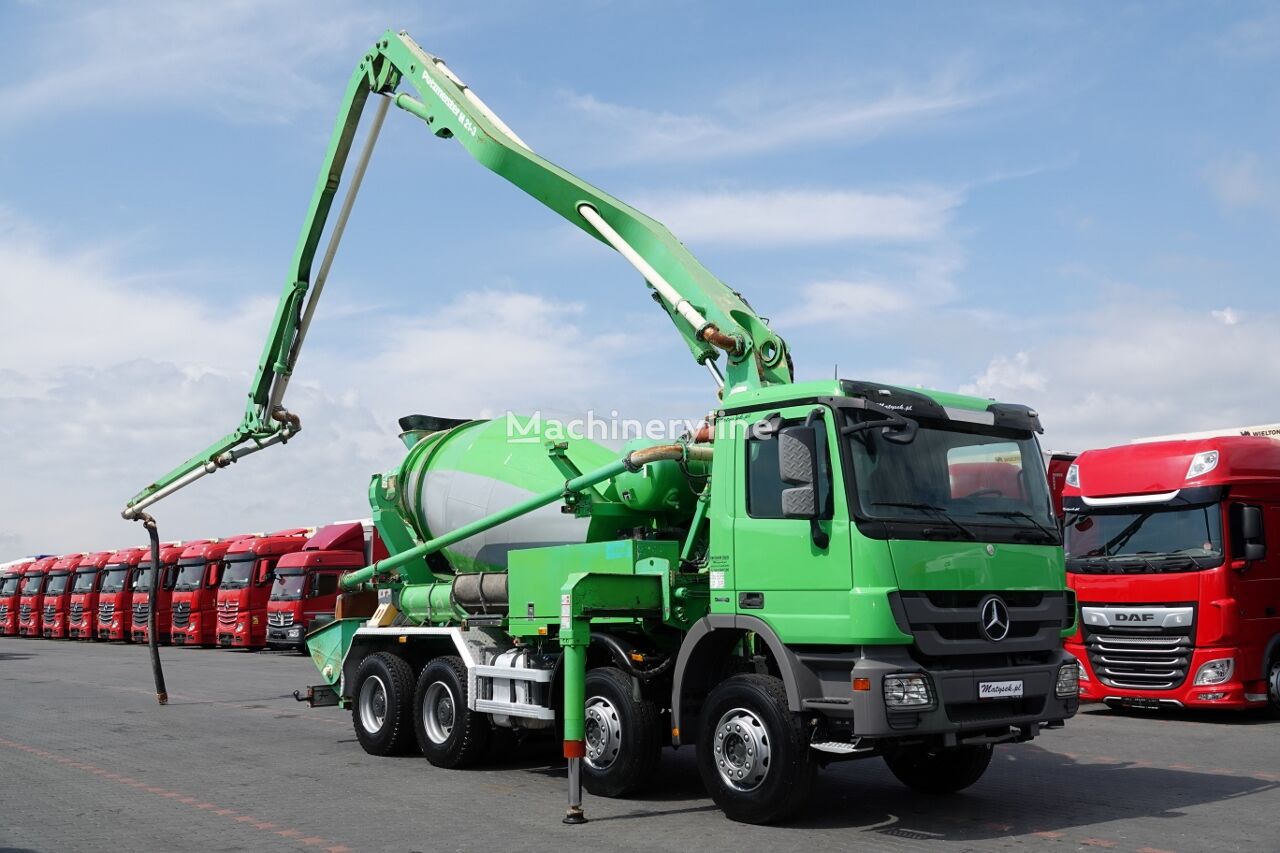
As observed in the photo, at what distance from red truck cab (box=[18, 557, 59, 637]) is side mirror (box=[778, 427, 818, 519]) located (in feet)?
150

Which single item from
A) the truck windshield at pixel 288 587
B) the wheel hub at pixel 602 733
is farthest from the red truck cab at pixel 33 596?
the wheel hub at pixel 602 733

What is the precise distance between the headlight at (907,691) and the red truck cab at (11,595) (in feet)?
161

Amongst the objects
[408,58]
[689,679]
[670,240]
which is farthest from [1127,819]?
[408,58]

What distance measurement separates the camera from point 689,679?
9031 mm

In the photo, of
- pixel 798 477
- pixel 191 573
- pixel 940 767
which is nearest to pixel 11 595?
pixel 191 573

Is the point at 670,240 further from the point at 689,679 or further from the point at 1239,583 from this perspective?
the point at 1239,583

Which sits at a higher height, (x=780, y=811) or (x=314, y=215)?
(x=314, y=215)

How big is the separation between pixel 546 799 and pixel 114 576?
36.9 metres

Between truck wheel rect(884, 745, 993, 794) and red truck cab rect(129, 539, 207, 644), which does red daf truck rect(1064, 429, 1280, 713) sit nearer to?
truck wheel rect(884, 745, 993, 794)

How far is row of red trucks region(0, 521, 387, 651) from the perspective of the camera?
32.1 metres

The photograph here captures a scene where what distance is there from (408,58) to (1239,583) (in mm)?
10779

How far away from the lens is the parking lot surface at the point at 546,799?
8047 mm

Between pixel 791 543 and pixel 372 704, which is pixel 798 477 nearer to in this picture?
pixel 791 543

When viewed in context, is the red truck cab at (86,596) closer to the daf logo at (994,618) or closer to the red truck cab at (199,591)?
the red truck cab at (199,591)
